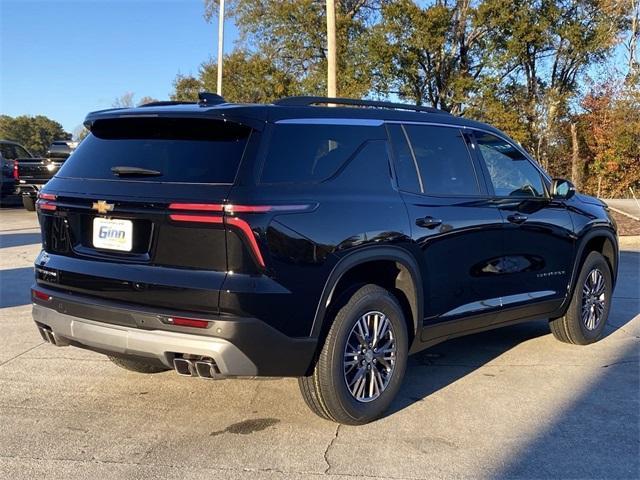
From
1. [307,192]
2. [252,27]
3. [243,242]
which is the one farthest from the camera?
[252,27]

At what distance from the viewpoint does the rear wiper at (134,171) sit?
3.63m

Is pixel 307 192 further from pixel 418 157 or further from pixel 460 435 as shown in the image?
pixel 460 435

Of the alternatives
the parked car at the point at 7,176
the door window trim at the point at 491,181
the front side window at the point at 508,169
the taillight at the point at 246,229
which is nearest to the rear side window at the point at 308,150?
the taillight at the point at 246,229

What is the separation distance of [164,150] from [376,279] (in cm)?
153

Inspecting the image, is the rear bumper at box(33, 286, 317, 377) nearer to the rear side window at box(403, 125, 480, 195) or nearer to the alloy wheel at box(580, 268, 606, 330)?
the rear side window at box(403, 125, 480, 195)

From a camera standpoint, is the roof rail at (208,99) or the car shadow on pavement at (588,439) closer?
the car shadow on pavement at (588,439)

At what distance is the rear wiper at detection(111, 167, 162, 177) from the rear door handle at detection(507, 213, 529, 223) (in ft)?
8.93

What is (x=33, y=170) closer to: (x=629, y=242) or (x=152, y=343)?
(x=629, y=242)

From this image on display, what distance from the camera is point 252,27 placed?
93.8 feet

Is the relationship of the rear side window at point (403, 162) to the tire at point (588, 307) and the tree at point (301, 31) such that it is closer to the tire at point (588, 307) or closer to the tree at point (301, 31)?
the tire at point (588, 307)

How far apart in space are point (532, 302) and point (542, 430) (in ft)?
4.84

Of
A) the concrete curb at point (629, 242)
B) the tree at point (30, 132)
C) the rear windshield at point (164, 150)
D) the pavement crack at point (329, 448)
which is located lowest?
the pavement crack at point (329, 448)

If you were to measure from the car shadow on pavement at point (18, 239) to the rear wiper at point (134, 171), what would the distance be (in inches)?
348

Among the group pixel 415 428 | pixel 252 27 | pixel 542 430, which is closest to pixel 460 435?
pixel 415 428
